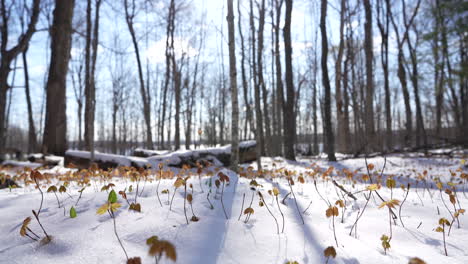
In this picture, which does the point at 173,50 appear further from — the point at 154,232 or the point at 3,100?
the point at 154,232

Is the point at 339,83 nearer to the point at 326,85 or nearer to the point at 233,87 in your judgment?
the point at 326,85

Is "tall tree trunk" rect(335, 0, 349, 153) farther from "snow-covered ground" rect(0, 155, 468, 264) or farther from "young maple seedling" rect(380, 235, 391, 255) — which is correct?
"young maple seedling" rect(380, 235, 391, 255)

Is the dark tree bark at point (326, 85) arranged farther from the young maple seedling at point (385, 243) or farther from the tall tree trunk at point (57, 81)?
the tall tree trunk at point (57, 81)

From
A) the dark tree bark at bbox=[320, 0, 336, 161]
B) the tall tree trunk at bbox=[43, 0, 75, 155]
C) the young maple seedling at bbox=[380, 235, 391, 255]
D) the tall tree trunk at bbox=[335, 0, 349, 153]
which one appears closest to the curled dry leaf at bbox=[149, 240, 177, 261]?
the young maple seedling at bbox=[380, 235, 391, 255]

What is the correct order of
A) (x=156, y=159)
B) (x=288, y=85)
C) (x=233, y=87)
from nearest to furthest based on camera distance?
(x=233, y=87)
(x=156, y=159)
(x=288, y=85)

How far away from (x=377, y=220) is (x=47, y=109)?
34.4 feet

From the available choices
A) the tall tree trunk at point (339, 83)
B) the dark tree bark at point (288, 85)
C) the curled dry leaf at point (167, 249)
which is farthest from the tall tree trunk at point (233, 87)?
the tall tree trunk at point (339, 83)

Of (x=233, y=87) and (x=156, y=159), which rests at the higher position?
(x=233, y=87)

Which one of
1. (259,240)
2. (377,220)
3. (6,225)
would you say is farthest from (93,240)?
(377,220)

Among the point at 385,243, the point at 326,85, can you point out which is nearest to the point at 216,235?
the point at 385,243

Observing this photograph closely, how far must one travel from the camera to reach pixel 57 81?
27.7 ft

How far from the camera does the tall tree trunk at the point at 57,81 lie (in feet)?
27.4

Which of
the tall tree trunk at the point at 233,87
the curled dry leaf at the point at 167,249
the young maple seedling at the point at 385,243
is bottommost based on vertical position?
the young maple seedling at the point at 385,243

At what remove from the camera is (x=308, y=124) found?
1554 inches
